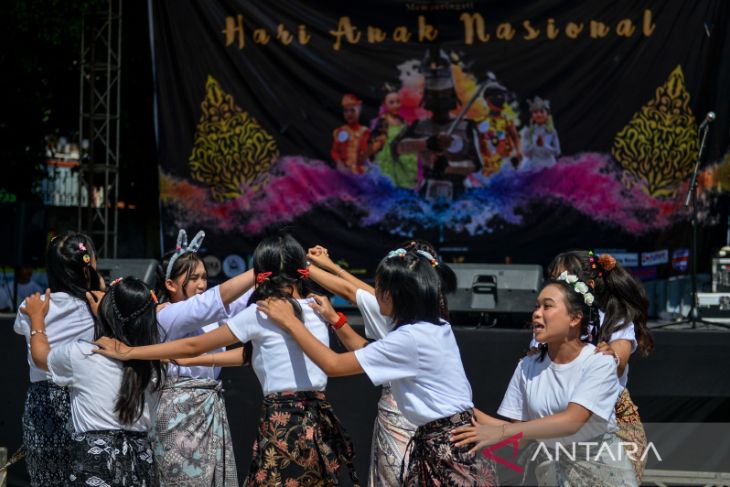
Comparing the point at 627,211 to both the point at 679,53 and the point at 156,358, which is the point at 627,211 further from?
the point at 156,358

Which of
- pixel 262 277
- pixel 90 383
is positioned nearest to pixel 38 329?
pixel 90 383

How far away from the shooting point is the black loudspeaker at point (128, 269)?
654 centimetres

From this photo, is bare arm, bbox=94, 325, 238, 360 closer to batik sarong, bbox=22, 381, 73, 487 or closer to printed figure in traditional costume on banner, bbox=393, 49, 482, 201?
batik sarong, bbox=22, 381, 73, 487

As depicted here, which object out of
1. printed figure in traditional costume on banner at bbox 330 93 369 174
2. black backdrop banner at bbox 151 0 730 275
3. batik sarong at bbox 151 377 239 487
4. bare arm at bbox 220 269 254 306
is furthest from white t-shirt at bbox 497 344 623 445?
printed figure in traditional costume on banner at bbox 330 93 369 174

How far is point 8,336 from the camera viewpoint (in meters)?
5.74

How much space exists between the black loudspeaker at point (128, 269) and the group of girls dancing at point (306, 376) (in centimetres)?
253

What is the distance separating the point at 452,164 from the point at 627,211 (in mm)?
1476

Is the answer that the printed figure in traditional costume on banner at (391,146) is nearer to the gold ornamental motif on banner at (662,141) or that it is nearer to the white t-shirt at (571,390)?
the gold ornamental motif on banner at (662,141)

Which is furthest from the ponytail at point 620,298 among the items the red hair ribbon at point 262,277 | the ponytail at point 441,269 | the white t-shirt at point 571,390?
the red hair ribbon at point 262,277

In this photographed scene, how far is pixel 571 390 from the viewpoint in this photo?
9.73ft

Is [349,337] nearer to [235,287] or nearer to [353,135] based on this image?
[235,287]

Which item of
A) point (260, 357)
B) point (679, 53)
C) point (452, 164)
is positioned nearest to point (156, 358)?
point (260, 357)

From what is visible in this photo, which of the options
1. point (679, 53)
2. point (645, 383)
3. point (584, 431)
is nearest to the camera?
point (584, 431)

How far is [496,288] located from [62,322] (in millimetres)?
3196
